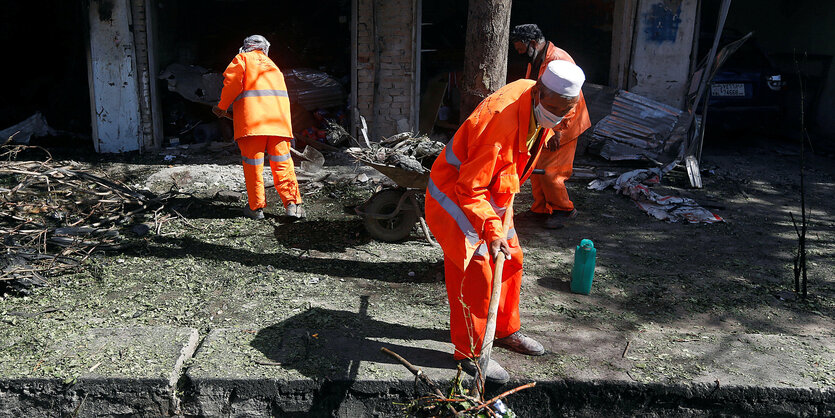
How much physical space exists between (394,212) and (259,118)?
159 cm

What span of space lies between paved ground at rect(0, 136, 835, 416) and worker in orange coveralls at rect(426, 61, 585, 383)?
0.28 m

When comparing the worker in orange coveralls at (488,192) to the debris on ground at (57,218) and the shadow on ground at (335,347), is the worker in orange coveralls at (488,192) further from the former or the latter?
the debris on ground at (57,218)

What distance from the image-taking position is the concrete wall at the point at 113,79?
8156 millimetres

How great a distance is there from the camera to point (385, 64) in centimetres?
852

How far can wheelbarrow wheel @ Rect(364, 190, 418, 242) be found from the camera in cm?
552

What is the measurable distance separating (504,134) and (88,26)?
23.0 ft

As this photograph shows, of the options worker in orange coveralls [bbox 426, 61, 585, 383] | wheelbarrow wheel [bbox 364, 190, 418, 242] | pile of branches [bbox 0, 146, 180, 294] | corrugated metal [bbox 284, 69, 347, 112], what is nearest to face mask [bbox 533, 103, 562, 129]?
worker in orange coveralls [bbox 426, 61, 585, 383]

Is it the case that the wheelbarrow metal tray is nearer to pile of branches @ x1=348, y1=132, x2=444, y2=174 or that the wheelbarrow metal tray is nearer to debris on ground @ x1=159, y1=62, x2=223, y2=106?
pile of branches @ x1=348, y1=132, x2=444, y2=174

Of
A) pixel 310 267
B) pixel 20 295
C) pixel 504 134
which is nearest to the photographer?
pixel 504 134

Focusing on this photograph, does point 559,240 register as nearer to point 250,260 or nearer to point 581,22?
point 250,260

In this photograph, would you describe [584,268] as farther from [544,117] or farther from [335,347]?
[335,347]

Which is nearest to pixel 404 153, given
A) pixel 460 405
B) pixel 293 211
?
pixel 293 211

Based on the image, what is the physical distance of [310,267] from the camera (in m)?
5.11

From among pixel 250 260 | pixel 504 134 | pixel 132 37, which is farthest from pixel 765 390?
pixel 132 37
